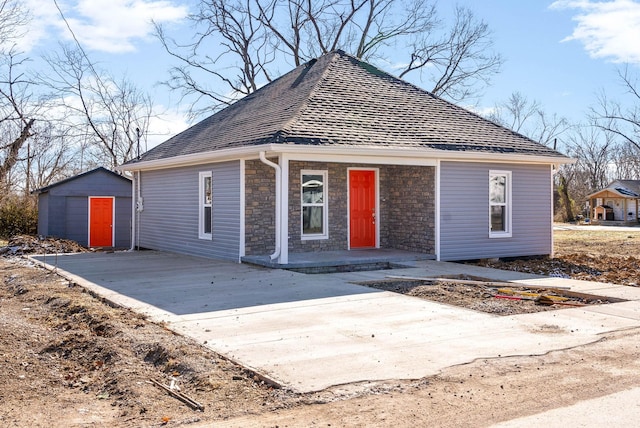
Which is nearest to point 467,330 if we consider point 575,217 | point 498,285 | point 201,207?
point 498,285

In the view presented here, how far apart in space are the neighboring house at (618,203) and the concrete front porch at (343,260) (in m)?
37.1

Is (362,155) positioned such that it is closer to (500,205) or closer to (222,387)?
(500,205)

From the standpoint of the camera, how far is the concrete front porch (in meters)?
12.5

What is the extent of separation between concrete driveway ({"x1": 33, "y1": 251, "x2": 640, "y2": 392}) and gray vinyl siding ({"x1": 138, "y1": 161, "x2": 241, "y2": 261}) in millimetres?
2389

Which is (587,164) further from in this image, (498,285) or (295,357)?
(295,357)

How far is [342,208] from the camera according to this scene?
15.2 meters

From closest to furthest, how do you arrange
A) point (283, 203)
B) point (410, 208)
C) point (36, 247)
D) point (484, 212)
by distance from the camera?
point (283, 203), point (484, 212), point (410, 208), point (36, 247)

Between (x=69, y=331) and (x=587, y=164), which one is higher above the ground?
(x=587, y=164)

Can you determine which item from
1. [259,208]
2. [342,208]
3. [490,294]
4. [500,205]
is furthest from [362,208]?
[490,294]

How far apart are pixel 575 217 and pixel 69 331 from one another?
1894 inches

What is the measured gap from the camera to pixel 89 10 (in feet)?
44.0

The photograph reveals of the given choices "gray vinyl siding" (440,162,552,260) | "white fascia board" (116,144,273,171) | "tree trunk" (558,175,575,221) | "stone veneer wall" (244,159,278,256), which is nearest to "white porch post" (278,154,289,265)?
"white fascia board" (116,144,273,171)

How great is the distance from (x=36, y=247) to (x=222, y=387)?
15.5 metres

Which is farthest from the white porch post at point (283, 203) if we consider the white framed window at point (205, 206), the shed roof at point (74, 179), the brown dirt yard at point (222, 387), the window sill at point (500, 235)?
the shed roof at point (74, 179)
